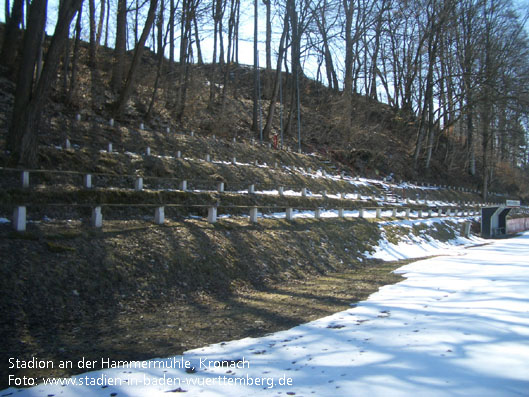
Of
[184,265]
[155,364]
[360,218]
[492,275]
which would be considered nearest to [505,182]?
[360,218]

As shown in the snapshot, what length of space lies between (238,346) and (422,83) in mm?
41639

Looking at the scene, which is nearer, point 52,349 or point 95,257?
point 52,349

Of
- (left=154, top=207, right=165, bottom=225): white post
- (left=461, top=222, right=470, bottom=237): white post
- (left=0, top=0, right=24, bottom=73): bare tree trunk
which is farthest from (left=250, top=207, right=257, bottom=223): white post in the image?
(left=461, top=222, right=470, bottom=237): white post

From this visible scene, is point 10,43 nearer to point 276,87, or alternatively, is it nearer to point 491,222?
point 276,87

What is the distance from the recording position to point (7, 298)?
6941 millimetres

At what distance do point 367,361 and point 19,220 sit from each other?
24.5ft

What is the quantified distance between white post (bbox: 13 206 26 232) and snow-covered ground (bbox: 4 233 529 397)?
4.94 meters

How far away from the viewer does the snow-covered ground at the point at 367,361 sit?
4.20 meters

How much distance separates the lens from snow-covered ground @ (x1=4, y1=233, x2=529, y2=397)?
4203mm

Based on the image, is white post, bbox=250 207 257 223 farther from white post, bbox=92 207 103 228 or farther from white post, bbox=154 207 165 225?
white post, bbox=92 207 103 228

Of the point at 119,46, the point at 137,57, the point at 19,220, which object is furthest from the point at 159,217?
the point at 119,46

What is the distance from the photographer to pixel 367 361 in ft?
16.3

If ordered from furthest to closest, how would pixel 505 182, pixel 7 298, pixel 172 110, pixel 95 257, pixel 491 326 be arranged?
pixel 505 182 → pixel 172 110 → pixel 95 257 → pixel 7 298 → pixel 491 326

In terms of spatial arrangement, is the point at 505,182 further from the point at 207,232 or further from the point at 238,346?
the point at 238,346
